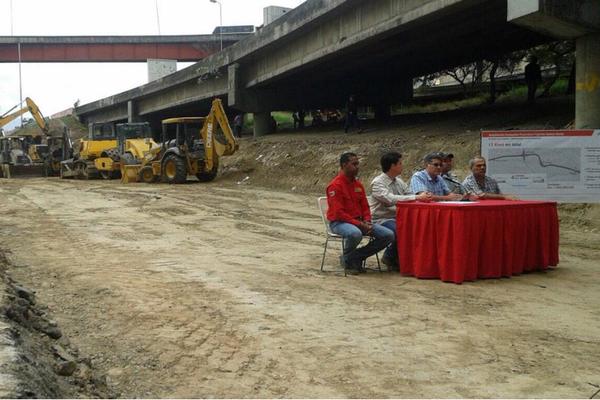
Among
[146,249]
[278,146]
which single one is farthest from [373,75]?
[146,249]

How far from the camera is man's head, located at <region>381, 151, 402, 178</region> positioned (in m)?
7.94

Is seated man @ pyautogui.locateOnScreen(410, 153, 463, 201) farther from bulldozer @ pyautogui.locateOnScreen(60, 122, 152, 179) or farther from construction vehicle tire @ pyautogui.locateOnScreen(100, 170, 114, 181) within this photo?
construction vehicle tire @ pyautogui.locateOnScreen(100, 170, 114, 181)

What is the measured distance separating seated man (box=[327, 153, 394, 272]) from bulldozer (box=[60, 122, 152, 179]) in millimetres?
21037

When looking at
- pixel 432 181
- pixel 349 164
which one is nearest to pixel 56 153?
pixel 349 164

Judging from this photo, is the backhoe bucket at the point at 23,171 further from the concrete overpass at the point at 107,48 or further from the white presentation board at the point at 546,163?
the white presentation board at the point at 546,163

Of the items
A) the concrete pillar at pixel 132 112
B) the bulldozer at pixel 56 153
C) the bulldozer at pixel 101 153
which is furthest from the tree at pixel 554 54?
the concrete pillar at pixel 132 112

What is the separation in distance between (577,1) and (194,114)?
37.2m

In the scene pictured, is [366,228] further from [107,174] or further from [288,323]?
[107,174]

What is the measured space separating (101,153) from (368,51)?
47.0ft

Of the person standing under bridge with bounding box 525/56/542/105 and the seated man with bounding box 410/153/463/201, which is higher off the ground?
the person standing under bridge with bounding box 525/56/542/105

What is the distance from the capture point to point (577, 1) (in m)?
13.7

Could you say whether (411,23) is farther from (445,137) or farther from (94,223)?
(94,223)

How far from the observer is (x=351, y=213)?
7.95 m

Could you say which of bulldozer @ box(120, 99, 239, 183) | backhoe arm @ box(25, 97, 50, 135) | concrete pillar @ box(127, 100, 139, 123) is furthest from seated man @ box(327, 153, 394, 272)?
concrete pillar @ box(127, 100, 139, 123)
